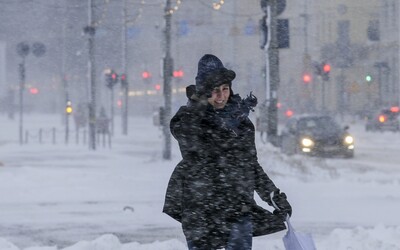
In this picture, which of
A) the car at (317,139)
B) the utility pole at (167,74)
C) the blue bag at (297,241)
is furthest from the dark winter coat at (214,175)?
the car at (317,139)

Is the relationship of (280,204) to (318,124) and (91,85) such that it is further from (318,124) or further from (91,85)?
(91,85)

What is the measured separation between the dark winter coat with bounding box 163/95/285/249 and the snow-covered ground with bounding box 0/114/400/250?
3.77 metres

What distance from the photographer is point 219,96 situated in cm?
511

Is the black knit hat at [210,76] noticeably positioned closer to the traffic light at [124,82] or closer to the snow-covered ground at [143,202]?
the snow-covered ground at [143,202]

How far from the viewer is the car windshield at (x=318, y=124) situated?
26672mm

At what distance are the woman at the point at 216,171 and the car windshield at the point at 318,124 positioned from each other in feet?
70.8

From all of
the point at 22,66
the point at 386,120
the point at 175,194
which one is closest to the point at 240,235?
the point at 175,194

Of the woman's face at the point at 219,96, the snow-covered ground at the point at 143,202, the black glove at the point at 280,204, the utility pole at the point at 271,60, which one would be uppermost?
the utility pole at the point at 271,60

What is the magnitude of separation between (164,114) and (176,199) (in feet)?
58.4

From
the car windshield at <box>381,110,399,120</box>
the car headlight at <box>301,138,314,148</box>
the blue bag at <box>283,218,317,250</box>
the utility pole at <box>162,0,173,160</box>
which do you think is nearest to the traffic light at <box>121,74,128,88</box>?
the car windshield at <box>381,110,399,120</box>

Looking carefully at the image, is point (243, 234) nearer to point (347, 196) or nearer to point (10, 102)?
point (347, 196)

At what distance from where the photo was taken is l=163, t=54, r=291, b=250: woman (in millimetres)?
5086

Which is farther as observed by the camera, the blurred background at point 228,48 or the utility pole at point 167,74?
the blurred background at point 228,48

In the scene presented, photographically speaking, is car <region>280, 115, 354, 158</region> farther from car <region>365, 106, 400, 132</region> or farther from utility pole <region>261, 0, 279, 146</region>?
car <region>365, 106, 400, 132</region>
